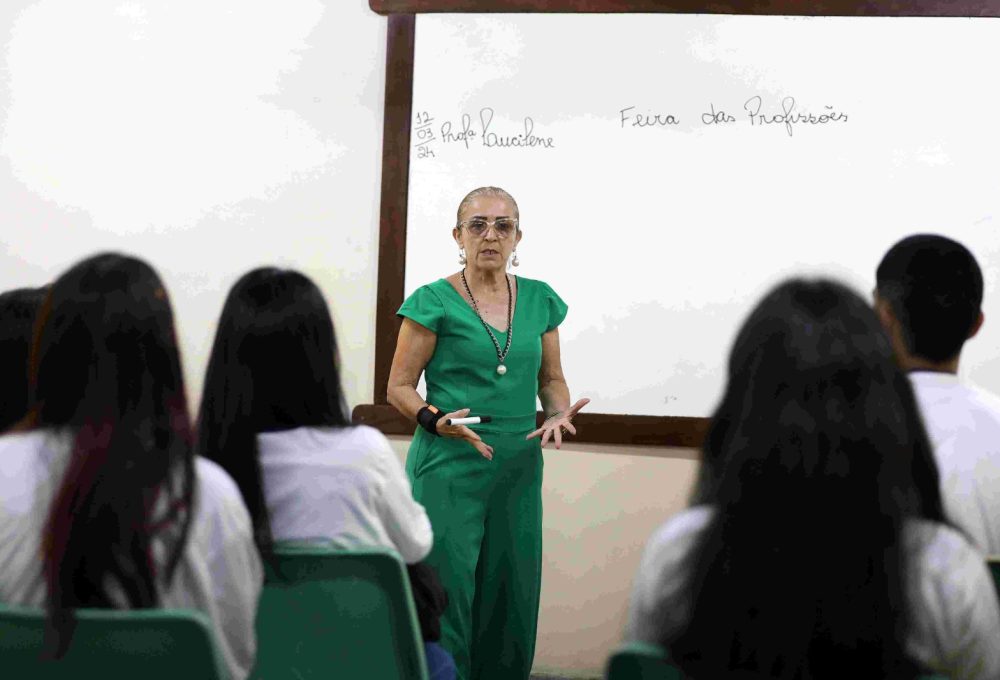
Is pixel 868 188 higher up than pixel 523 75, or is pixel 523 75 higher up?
pixel 523 75

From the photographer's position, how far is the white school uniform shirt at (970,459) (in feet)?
5.42

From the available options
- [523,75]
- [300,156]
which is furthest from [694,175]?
[300,156]

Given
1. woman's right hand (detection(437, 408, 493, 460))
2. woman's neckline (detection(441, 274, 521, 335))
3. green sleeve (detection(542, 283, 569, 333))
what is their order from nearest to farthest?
woman's right hand (detection(437, 408, 493, 460)) < woman's neckline (detection(441, 274, 521, 335)) < green sleeve (detection(542, 283, 569, 333))

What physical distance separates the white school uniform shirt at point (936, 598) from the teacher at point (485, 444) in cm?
169

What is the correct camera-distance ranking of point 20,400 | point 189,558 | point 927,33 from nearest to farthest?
point 189,558, point 20,400, point 927,33

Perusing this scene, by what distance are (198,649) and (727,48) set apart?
9.54 ft

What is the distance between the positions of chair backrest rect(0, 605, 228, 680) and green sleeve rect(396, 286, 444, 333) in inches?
70.6

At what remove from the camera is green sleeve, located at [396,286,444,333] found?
2.90 meters

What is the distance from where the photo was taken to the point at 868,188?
3469mm

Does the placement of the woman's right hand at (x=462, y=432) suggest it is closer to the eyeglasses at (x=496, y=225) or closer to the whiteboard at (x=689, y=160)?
the eyeglasses at (x=496, y=225)

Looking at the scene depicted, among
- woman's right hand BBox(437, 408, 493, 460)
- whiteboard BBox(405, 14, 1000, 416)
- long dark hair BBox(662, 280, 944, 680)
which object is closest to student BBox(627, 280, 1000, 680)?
long dark hair BBox(662, 280, 944, 680)

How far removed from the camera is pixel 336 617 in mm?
1482

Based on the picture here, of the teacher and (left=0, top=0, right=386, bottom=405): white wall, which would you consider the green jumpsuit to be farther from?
(left=0, top=0, right=386, bottom=405): white wall

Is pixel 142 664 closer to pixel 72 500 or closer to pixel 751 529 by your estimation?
pixel 72 500
